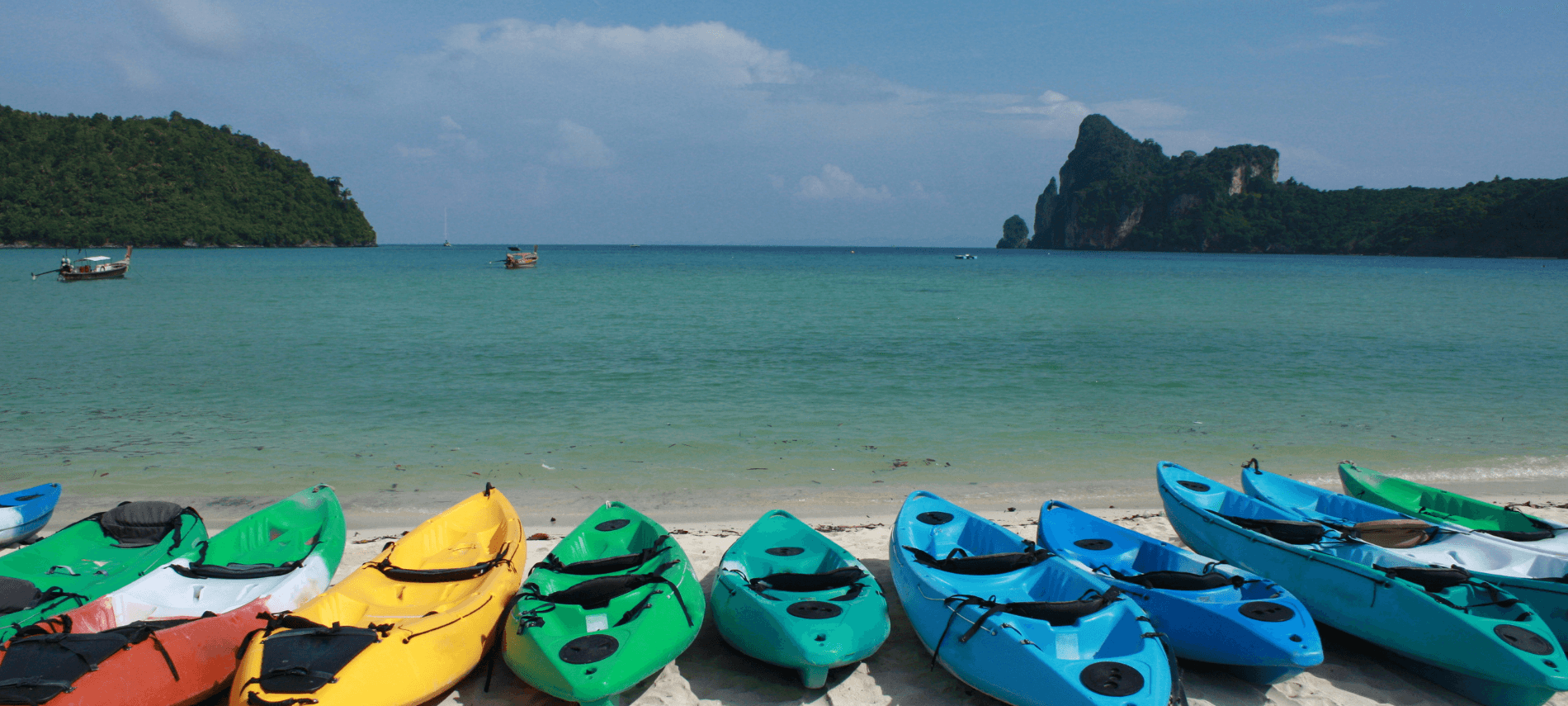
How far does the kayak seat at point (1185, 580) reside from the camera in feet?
14.7

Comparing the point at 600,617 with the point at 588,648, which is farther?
the point at 600,617

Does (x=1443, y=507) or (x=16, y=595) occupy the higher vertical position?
(x=1443, y=507)

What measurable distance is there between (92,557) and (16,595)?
0.86 metres

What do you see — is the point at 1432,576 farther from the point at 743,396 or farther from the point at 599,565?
the point at 743,396

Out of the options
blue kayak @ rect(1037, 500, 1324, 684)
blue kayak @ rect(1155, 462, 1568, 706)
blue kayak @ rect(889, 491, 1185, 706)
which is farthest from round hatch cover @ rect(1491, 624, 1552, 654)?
blue kayak @ rect(889, 491, 1185, 706)

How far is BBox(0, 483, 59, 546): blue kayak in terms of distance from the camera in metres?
6.21

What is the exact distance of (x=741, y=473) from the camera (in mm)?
9102

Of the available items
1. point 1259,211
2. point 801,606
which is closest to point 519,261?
point 801,606

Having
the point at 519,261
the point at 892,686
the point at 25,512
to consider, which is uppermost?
the point at 519,261

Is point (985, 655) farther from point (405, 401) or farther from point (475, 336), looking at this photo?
point (475, 336)

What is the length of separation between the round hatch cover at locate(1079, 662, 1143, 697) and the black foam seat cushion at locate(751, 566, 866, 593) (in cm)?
147

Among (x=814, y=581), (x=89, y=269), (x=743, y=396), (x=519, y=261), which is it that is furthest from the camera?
(x=519, y=261)

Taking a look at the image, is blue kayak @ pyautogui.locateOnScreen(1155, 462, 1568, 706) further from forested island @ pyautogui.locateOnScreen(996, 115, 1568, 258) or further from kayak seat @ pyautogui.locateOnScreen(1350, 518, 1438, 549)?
forested island @ pyautogui.locateOnScreen(996, 115, 1568, 258)

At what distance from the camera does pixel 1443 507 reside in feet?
20.1
